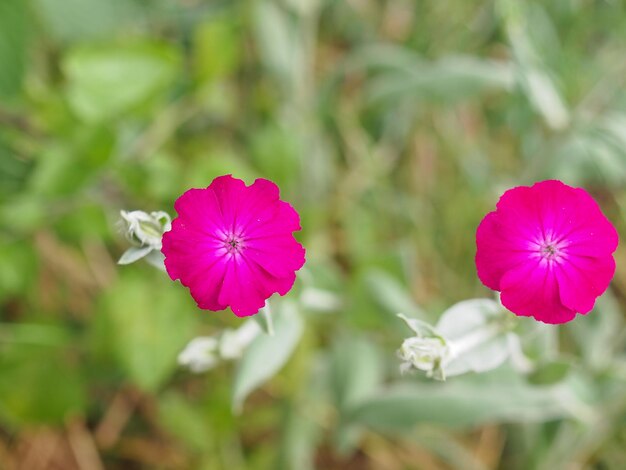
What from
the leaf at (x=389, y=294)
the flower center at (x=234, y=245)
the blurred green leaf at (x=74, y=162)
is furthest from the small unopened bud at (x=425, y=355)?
the blurred green leaf at (x=74, y=162)

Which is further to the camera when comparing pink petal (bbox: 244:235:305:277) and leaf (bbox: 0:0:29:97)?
leaf (bbox: 0:0:29:97)

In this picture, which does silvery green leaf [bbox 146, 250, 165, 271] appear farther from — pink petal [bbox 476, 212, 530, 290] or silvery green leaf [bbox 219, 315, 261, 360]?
pink petal [bbox 476, 212, 530, 290]

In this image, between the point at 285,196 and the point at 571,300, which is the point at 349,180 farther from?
the point at 571,300

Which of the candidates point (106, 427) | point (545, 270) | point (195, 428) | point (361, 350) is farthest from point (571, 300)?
point (106, 427)

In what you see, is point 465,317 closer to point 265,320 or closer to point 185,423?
point 265,320

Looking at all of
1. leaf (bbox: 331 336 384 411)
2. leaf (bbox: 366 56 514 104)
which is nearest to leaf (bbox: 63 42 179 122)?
leaf (bbox: 366 56 514 104)

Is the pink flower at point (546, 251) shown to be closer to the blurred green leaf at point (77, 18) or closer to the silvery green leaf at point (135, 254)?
the silvery green leaf at point (135, 254)
